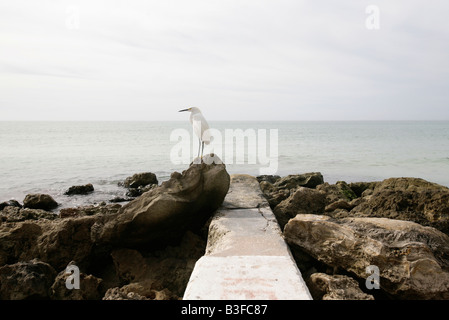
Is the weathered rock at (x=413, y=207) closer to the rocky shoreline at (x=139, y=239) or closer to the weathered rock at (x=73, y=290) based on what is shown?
the rocky shoreline at (x=139, y=239)

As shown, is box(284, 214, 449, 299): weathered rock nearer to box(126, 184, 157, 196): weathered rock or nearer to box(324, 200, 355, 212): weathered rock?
box(324, 200, 355, 212): weathered rock

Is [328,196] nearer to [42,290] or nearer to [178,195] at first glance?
[178,195]

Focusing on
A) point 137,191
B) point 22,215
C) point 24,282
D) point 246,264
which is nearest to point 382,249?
point 246,264

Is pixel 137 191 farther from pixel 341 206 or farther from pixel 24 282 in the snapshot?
pixel 24 282

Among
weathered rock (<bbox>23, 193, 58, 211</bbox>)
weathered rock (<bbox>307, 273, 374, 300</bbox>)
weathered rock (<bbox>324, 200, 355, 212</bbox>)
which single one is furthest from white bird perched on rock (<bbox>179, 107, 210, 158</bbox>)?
weathered rock (<bbox>23, 193, 58, 211</bbox>)

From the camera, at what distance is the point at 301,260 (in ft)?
12.0

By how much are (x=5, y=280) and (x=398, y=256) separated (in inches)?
142

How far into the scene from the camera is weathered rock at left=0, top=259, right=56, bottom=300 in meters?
3.18

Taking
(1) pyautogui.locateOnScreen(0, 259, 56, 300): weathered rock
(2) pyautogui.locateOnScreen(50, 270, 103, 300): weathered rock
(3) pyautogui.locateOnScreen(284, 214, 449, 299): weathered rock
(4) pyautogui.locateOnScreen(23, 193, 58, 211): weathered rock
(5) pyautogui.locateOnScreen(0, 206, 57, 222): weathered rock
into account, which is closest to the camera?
(3) pyautogui.locateOnScreen(284, 214, 449, 299): weathered rock

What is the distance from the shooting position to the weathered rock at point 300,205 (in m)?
4.92

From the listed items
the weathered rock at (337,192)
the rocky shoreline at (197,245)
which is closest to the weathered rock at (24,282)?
the rocky shoreline at (197,245)

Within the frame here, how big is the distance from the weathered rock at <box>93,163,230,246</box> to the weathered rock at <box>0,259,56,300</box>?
96cm
